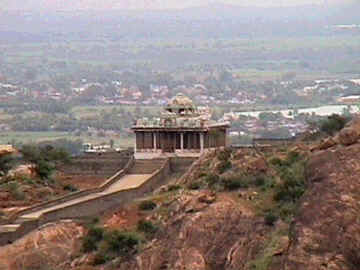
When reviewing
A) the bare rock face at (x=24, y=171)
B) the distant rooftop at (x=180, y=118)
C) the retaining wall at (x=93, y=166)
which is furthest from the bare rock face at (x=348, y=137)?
the distant rooftop at (x=180, y=118)

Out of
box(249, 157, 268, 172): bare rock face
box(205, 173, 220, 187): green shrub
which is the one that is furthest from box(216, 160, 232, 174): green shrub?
box(249, 157, 268, 172): bare rock face

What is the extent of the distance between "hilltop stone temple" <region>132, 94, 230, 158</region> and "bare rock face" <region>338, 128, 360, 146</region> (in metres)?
19.6

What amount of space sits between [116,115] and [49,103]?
25.0m

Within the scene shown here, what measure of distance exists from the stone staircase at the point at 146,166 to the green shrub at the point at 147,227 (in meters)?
12.1

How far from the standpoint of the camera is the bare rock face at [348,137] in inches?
1203

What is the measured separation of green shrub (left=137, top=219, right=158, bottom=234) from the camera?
120ft

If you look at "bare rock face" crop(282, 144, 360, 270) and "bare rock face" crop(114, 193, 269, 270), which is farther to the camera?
"bare rock face" crop(114, 193, 269, 270)

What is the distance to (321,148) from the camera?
32.6 meters

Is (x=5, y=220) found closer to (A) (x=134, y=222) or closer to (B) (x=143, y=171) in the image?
(A) (x=134, y=222)

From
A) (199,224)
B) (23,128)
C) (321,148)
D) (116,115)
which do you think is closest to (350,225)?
(321,148)

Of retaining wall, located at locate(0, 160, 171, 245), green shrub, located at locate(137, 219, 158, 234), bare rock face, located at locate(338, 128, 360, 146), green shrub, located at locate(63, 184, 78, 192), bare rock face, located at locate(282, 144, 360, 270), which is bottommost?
green shrub, located at locate(63, 184, 78, 192)

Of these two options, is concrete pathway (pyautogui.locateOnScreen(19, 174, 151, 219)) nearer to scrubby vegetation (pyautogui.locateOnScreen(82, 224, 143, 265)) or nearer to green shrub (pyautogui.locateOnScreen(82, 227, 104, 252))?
green shrub (pyautogui.locateOnScreen(82, 227, 104, 252))

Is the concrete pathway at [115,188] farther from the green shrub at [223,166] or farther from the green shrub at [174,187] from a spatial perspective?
the green shrub at [223,166]

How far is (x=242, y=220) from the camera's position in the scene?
3431 cm
